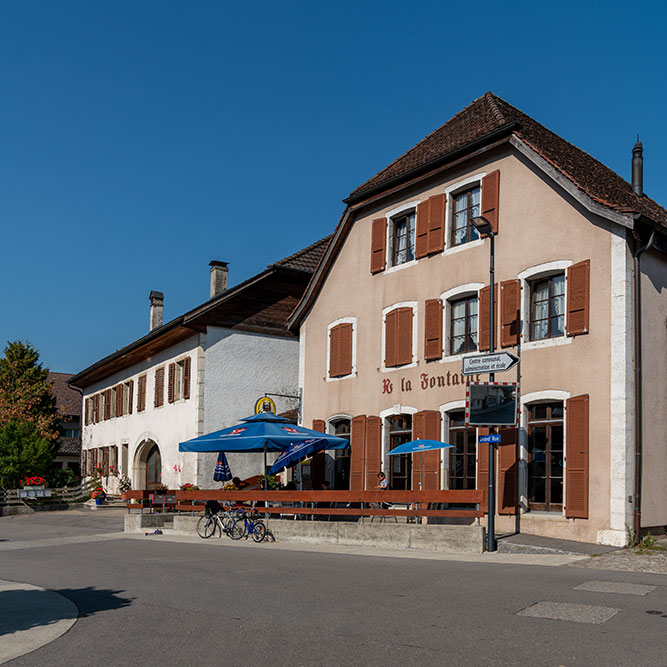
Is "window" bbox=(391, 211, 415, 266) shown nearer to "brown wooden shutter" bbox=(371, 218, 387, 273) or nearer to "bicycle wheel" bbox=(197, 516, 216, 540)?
"brown wooden shutter" bbox=(371, 218, 387, 273)

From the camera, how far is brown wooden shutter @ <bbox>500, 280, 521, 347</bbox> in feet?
59.4

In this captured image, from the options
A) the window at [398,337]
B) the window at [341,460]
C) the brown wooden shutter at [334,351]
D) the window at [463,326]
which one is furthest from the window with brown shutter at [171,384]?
the window at [463,326]

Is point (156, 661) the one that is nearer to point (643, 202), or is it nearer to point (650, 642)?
point (650, 642)

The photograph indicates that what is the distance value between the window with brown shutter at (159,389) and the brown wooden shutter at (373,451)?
479 inches

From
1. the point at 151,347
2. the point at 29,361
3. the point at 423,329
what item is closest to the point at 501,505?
the point at 423,329

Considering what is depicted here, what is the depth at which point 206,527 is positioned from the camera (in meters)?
19.4

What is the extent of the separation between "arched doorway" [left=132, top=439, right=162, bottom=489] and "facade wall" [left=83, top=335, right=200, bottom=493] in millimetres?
39

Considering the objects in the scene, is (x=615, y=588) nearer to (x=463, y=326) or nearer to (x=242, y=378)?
(x=463, y=326)

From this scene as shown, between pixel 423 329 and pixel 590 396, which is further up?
pixel 423 329

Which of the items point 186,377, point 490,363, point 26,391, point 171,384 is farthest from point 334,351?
point 26,391

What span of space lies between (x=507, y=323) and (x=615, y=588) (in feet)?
28.9

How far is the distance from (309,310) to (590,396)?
10.5 m

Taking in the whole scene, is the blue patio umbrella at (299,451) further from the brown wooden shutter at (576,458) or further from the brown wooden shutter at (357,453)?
the brown wooden shutter at (576,458)

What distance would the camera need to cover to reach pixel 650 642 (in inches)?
281
